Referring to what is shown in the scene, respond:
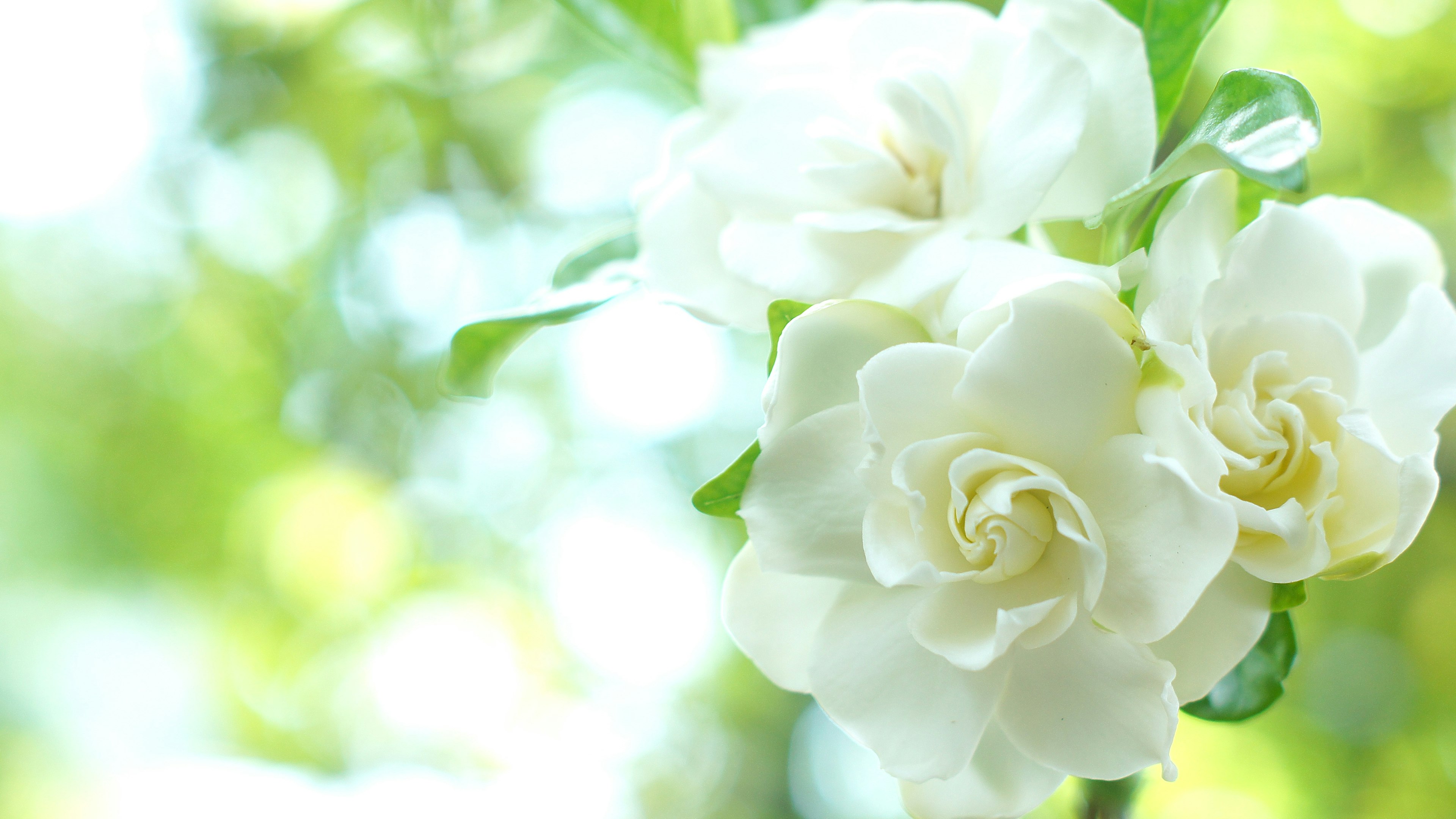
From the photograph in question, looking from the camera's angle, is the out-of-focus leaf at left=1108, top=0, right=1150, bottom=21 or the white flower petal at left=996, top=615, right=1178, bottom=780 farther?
the out-of-focus leaf at left=1108, top=0, right=1150, bottom=21

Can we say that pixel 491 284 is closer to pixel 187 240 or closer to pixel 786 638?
pixel 187 240

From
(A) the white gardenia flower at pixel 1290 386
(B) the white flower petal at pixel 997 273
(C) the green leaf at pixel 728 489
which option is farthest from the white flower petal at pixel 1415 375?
(C) the green leaf at pixel 728 489

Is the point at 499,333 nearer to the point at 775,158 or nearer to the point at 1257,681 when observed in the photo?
the point at 775,158

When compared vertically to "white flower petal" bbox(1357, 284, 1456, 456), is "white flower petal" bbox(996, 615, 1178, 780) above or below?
below

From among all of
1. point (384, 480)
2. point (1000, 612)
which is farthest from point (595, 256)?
point (384, 480)

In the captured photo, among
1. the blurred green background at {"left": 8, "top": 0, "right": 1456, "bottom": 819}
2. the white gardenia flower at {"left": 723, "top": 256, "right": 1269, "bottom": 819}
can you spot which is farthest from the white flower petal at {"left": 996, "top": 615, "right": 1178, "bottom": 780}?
the blurred green background at {"left": 8, "top": 0, "right": 1456, "bottom": 819}

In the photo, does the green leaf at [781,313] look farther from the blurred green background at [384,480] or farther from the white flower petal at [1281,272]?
the blurred green background at [384,480]

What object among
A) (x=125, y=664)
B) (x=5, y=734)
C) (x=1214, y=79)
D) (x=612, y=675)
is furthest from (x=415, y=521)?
(x=1214, y=79)

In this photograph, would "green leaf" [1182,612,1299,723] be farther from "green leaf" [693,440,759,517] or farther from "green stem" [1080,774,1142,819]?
"green leaf" [693,440,759,517]
